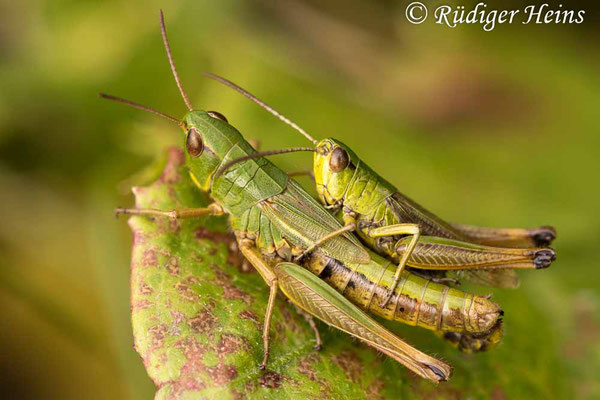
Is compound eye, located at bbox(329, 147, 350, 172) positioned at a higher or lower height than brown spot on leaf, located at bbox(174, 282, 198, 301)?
higher

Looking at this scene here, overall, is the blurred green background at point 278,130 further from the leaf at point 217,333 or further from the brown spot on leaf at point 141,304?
the brown spot on leaf at point 141,304

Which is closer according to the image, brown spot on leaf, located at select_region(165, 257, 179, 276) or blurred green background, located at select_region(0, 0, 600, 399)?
brown spot on leaf, located at select_region(165, 257, 179, 276)

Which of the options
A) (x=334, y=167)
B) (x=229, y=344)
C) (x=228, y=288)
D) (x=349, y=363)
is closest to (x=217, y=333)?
(x=229, y=344)

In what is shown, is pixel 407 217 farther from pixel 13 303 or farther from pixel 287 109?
pixel 13 303

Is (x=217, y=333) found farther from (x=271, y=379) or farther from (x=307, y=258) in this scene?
(x=307, y=258)

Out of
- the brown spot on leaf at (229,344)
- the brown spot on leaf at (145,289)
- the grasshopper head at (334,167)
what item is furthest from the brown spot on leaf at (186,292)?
the grasshopper head at (334,167)

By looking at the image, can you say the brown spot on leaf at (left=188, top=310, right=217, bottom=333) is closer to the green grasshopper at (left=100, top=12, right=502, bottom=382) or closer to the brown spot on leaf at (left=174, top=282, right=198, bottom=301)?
the brown spot on leaf at (left=174, top=282, right=198, bottom=301)

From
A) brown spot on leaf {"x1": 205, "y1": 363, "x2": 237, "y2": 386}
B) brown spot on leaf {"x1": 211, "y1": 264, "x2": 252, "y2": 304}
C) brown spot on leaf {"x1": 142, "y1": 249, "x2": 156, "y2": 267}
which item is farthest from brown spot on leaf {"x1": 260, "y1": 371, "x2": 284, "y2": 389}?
brown spot on leaf {"x1": 142, "y1": 249, "x2": 156, "y2": 267}
